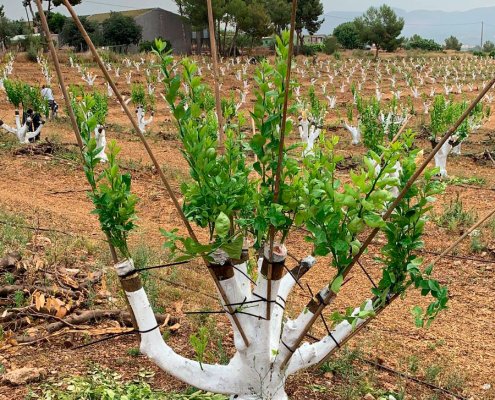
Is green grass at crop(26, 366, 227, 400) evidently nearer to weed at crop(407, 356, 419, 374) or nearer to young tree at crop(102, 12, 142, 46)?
weed at crop(407, 356, 419, 374)

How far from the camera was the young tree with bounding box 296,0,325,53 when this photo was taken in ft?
162

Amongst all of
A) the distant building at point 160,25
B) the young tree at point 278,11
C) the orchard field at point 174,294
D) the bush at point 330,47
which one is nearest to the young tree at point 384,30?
the bush at point 330,47

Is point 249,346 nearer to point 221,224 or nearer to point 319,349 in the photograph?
point 319,349

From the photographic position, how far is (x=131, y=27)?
4728cm

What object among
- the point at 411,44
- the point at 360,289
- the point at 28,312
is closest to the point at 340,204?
the point at 28,312

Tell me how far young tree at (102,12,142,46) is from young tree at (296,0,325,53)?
541 inches

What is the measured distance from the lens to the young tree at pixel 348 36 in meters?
60.4

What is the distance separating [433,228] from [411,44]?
61.8 m

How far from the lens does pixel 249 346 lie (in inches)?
108

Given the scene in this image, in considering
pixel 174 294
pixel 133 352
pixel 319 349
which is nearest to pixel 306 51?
pixel 174 294

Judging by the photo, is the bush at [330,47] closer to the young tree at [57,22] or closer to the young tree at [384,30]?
the young tree at [384,30]

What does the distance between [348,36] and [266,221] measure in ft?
205

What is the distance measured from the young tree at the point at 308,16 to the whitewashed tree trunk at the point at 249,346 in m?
48.1

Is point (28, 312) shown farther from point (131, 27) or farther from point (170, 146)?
point (131, 27)
